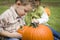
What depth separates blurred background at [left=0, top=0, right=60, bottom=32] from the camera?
310 centimetres

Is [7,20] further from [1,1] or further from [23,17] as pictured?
[1,1]

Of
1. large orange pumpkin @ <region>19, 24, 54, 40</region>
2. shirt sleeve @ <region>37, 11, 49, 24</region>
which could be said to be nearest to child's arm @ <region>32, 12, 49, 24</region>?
shirt sleeve @ <region>37, 11, 49, 24</region>

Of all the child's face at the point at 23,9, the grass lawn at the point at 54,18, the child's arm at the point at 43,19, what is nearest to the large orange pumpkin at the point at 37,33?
the child's arm at the point at 43,19

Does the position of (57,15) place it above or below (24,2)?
below

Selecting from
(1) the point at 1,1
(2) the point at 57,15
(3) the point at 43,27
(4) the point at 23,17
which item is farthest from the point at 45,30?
(1) the point at 1,1

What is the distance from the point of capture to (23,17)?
9.55ft

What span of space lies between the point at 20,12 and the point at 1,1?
431mm

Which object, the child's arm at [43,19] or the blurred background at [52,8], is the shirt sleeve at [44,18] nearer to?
the child's arm at [43,19]

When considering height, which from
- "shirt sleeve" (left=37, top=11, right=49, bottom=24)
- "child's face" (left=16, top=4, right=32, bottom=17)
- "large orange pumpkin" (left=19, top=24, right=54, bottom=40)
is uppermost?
"child's face" (left=16, top=4, right=32, bottom=17)

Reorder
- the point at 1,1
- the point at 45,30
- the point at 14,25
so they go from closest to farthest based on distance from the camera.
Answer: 1. the point at 45,30
2. the point at 14,25
3. the point at 1,1

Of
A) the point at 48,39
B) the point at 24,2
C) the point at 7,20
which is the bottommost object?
the point at 48,39

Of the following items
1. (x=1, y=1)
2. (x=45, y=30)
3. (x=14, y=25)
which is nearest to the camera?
(x=45, y=30)

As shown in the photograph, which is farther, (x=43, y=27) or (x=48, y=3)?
(x=48, y=3)

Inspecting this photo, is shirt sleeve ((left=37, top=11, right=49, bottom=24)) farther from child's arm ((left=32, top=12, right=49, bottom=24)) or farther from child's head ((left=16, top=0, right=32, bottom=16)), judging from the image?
child's head ((left=16, top=0, right=32, bottom=16))
